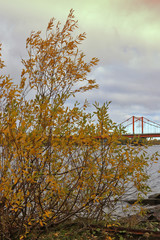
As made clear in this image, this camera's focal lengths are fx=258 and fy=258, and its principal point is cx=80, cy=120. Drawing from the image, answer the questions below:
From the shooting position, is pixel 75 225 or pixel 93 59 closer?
pixel 93 59

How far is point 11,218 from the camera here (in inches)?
153

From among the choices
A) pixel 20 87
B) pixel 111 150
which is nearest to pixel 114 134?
pixel 111 150

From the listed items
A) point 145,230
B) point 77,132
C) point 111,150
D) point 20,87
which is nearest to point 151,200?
point 145,230

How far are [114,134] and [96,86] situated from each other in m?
0.97

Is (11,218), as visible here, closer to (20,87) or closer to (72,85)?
(20,87)

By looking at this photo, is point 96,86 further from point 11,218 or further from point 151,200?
point 151,200

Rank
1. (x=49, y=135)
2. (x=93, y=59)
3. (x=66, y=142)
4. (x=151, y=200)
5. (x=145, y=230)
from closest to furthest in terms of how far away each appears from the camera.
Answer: (x=49, y=135)
(x=66, y=142)
(x=93, y=59)
(x=145, y=230)
(x=151, y=200)

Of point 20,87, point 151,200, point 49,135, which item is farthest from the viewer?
point 151,200

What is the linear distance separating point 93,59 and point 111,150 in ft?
4.82

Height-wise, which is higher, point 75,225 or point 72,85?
point 72,85

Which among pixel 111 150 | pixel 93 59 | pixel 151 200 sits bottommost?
pixel 151 200

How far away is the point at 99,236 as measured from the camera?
4.34 m

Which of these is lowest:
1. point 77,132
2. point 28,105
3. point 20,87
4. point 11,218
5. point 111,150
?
point 11,218

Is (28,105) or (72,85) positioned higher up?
(72,85)
